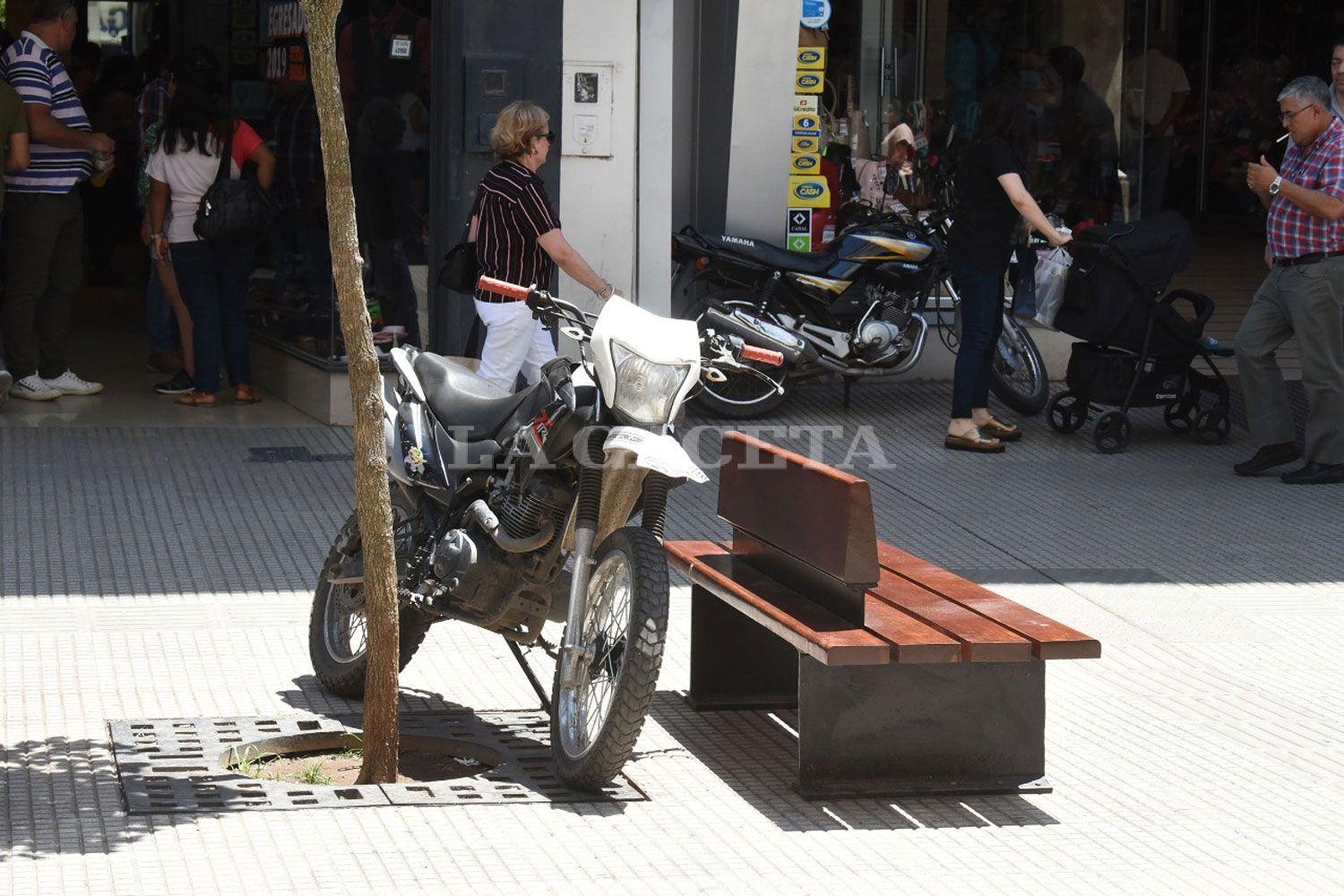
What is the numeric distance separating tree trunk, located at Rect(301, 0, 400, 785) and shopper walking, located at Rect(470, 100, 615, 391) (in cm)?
289

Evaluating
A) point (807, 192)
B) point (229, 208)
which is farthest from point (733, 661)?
point (807, 192)

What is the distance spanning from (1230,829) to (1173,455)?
18.5 ft

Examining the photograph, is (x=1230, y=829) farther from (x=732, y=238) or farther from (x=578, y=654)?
(x=732, y=238)

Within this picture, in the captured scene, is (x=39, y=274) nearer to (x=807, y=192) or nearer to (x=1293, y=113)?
(x=807, y=192)

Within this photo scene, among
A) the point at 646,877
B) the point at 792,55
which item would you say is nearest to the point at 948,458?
the point at 792,55

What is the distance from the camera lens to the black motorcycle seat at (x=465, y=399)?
5777 mm

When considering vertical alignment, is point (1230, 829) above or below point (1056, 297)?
below

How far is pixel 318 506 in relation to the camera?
28.7 feet

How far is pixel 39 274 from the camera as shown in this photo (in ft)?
34.8

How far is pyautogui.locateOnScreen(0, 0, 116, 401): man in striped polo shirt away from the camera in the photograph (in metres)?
10.4

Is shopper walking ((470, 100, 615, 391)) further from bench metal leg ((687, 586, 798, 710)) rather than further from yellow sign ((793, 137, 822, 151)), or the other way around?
yellow sign ((793, 137, 822, 151))

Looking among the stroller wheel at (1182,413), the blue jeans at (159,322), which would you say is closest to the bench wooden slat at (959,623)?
the stroller wheel at (1182,413)

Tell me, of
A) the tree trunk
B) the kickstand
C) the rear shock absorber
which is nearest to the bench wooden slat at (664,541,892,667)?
the rear shock absorber

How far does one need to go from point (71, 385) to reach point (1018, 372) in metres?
5.40
